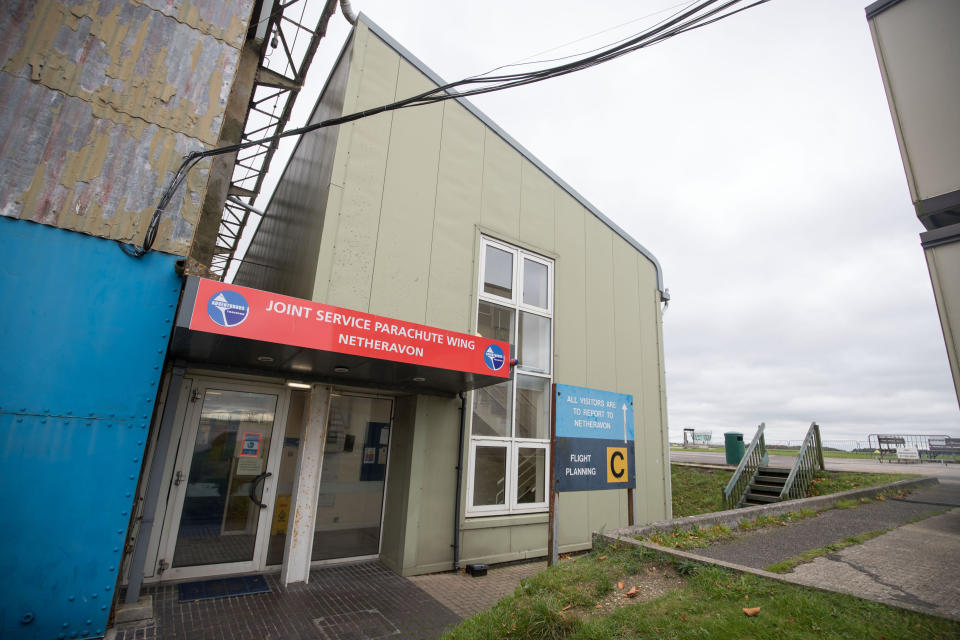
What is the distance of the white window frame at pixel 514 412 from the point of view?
725 cm

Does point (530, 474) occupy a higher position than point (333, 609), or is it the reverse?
point (530, 474)

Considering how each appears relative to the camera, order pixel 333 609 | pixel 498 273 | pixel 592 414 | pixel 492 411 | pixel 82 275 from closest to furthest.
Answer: pixel 82 275 → pixel 333 609 → pixel 592 414 → pixel 492 411 → pixel 498 273

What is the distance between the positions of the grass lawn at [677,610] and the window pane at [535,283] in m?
4.84

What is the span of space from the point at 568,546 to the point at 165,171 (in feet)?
27.6

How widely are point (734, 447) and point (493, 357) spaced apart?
45.2 ft

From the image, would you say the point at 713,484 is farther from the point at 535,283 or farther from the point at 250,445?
the point at 250,445

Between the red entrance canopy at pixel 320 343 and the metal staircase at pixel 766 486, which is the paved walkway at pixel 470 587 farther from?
the metal staircase at pixel 766 486

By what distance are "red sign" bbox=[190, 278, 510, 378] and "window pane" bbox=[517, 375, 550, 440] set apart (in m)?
2.20

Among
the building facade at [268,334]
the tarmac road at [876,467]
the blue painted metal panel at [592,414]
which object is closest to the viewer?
the building facade at [268,334]

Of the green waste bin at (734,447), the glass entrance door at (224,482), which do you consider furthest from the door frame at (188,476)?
the green waste bin at (734,447)

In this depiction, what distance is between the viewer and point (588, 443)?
5672mm

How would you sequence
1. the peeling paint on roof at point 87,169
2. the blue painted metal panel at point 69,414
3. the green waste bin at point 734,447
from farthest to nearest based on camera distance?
the green waste bin at point 734,447 < the peeling paint on roof at point 87,169 < the blue painted metal panel at point 69,414

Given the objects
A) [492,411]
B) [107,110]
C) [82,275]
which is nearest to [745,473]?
[492,411]

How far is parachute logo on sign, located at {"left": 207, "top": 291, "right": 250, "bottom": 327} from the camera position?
13.7ft
